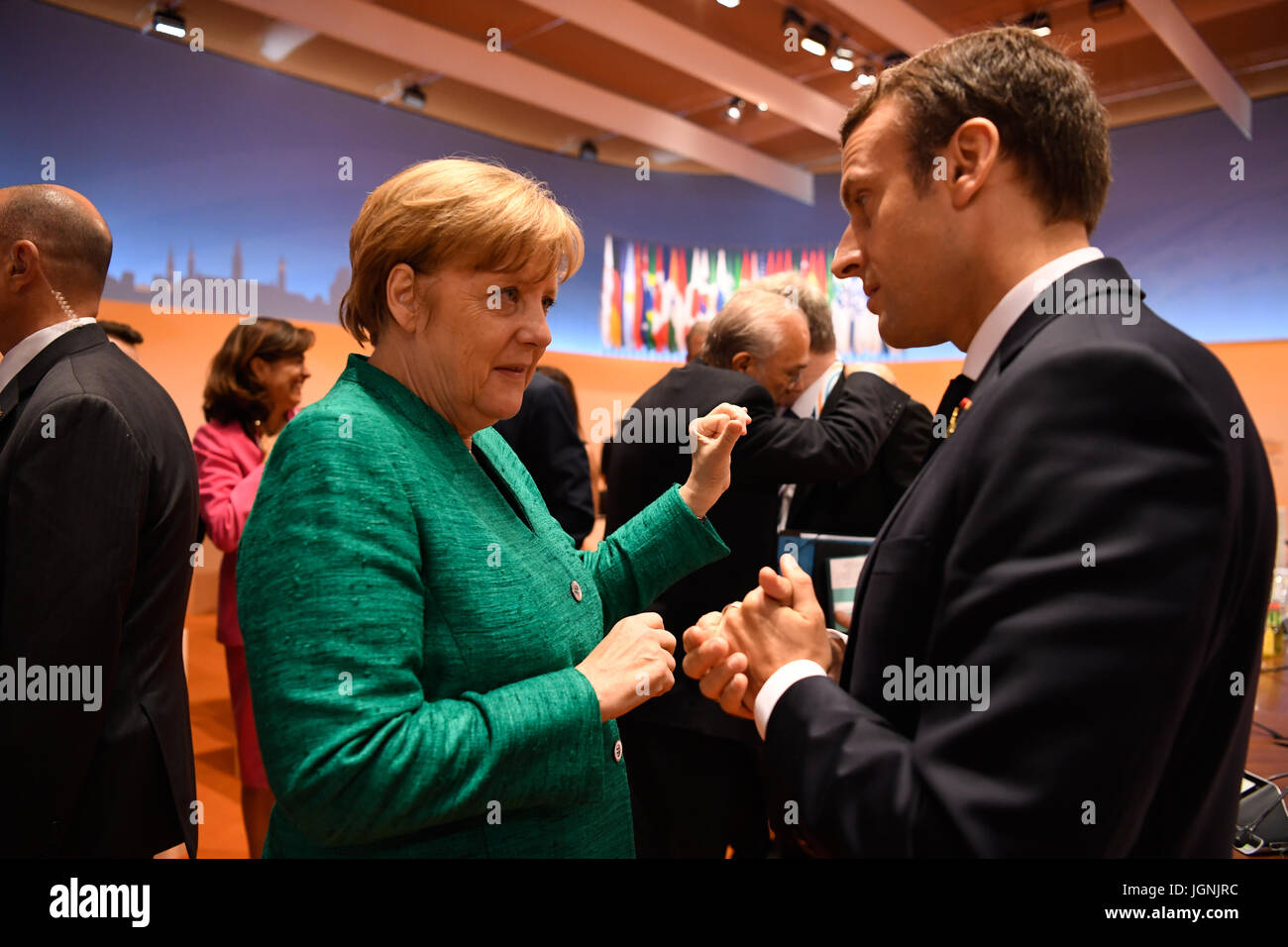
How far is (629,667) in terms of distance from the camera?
1087 millimetres

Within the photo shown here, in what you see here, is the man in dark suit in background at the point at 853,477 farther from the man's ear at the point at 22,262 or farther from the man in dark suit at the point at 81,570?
the man's ear at the point at 22,262

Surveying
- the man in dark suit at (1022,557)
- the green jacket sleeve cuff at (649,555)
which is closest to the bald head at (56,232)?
the green jacket sleeve cuff at (649,555)

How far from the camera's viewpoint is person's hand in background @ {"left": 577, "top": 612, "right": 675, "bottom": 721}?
3.49 ft

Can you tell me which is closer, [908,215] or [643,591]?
[908,215]

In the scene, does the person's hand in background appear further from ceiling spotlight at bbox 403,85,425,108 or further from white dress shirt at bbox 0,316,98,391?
ceiling spotlight at bbox 403,85,425,108

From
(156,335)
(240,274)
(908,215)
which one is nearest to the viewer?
(908,215)

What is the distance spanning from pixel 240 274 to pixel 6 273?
3.82 metres

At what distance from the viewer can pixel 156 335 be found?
4.70 meters

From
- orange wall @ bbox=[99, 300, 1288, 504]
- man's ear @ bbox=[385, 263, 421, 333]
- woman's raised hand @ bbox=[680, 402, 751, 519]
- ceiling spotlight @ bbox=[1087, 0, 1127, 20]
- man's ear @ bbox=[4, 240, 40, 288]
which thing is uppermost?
ceiling spotlight @ bbox=[1087, 0, 1127, 20]

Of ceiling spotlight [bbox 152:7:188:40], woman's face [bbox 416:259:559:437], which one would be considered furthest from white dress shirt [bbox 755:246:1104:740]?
ceiling spotlight [bbox 152:7:188:40]

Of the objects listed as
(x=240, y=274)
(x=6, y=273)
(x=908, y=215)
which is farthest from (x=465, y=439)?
(x=240, y=274)
